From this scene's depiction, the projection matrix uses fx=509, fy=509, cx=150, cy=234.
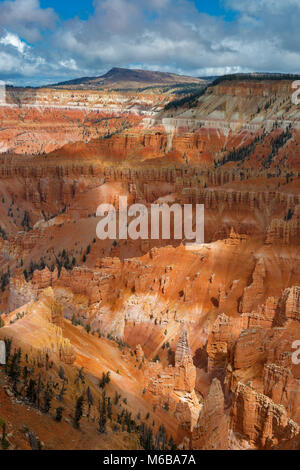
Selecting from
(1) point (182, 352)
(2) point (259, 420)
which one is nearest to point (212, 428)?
(2) point (259, 420)

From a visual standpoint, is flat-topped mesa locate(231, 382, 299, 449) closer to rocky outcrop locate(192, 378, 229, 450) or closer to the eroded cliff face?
the eroded cliff face

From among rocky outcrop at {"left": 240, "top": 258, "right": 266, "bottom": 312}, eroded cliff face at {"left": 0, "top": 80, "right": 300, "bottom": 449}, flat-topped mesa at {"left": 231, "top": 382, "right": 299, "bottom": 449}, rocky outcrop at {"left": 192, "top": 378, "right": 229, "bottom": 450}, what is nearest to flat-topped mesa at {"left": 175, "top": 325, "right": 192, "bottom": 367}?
eroded cliff face at {"left": 0, "top": 80, "right": 300, "bottom": 449}

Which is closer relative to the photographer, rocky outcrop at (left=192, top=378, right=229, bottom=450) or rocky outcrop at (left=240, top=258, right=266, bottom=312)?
rocky outcrop at (left=192, top=378, right=229, bottom=450)

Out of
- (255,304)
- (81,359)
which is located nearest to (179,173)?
(255,304)

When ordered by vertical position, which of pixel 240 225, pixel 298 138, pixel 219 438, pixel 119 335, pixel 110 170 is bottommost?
pixel 119 335

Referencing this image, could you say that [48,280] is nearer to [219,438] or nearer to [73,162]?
[219,438]

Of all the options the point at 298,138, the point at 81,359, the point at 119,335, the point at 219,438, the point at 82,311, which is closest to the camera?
the point at 219,438

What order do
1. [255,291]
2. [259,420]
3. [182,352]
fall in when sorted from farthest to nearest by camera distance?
[255,291] < [182,352] < [259,420]

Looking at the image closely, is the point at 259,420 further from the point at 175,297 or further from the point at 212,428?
the point at 175,297

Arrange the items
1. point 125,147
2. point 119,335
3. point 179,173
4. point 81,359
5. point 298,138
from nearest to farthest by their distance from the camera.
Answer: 1. point 81,359
2. point 119,335
3. point 179,173
4. point 298,138
5. point 125,147
